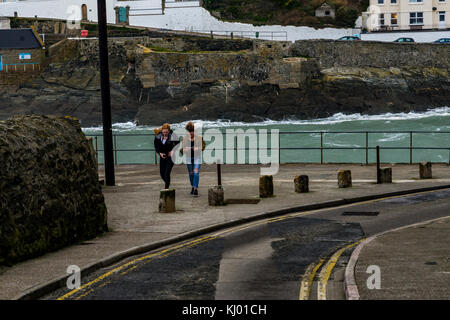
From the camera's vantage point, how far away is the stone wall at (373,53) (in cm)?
9331

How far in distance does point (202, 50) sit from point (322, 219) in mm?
75830

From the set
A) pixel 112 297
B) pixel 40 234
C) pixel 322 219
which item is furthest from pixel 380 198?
pixel 112 297

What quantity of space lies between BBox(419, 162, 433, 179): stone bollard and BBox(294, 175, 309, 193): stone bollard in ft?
15.7

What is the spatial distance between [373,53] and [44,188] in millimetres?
85160

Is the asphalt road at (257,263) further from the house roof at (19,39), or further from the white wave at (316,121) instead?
the house roof at (19,39)

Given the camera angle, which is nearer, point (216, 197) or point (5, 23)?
point (216, 197)

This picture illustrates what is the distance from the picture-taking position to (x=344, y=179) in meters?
21.5

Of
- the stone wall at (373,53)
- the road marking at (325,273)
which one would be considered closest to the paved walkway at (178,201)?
the road marking at (325,273)

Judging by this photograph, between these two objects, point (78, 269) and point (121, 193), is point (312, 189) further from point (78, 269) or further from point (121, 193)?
point (78, 269)

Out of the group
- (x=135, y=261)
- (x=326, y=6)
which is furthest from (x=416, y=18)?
(x=135, y=261)

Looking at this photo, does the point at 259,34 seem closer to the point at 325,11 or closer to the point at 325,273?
the point at 325,11

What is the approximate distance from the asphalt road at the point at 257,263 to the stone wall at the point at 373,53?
3027 inches

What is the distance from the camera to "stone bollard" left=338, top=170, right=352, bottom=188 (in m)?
21.4

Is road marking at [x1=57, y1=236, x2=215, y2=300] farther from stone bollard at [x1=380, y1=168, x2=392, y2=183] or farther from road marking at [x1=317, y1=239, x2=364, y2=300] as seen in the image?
stone bollard at [x1=380, y1=168, x2=392, y2=183]
